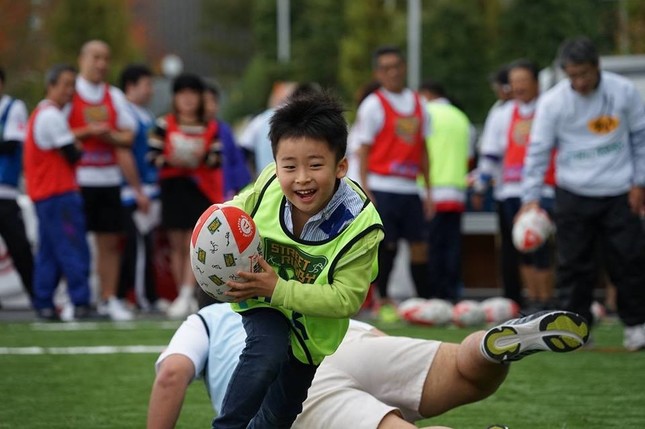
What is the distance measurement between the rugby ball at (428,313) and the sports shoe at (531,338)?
18.8 feet

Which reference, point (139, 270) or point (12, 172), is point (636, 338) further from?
point (139, 270)

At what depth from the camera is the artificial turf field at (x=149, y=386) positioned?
6.52m

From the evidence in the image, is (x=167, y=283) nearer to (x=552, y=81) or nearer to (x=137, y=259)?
(x=137, y=259)

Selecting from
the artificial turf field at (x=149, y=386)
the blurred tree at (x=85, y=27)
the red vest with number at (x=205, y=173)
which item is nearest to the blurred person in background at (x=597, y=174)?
the artificial turf field at (x=149, y=386)

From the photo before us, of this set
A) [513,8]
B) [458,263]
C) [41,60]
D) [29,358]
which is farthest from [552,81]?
[41,60]

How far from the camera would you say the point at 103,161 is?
40.2 feet

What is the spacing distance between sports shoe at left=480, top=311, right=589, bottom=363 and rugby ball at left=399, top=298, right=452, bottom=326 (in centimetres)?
574

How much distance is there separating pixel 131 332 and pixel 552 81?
6772mm

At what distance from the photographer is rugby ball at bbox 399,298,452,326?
11047mm

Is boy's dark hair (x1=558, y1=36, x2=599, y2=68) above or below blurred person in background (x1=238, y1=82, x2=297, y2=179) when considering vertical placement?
above

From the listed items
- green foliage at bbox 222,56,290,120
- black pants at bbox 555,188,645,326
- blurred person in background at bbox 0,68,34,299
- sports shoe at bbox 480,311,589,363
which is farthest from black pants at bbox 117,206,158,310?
green foliage at bbox 222,56,290,120

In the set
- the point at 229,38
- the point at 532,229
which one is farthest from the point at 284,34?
the point at 532,229

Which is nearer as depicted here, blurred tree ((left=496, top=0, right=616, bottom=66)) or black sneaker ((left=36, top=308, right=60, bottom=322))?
black sneaker ((left=36, top=308, right=60, bottom=322))

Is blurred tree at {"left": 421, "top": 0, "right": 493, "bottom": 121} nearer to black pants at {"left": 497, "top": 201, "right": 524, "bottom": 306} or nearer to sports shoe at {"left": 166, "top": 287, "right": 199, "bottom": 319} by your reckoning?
black pants at {"left": 497, "top": 201, "right": 524, "bottom": 306}
